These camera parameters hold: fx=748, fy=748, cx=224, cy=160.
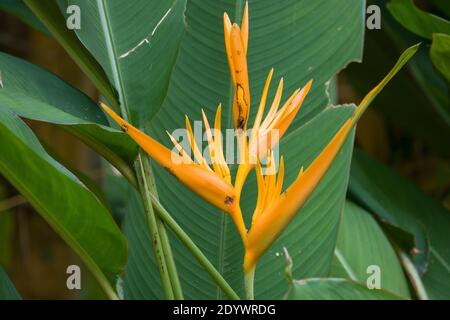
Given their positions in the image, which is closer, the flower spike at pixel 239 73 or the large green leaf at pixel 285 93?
the flower spike at pixel 239 73

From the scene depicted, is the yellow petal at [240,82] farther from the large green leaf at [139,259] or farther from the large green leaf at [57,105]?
the large green leaf at [139,259]

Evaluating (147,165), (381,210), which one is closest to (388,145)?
(381,210)

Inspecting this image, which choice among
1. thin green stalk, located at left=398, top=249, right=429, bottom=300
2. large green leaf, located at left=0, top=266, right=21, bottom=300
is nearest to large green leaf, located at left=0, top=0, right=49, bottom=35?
large green leaf, located at left=0, top=266, right=21, bottom=300

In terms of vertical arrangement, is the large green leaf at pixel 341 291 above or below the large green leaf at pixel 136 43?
below

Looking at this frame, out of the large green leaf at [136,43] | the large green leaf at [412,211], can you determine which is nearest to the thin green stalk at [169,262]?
the large green leaf at [136,43]
